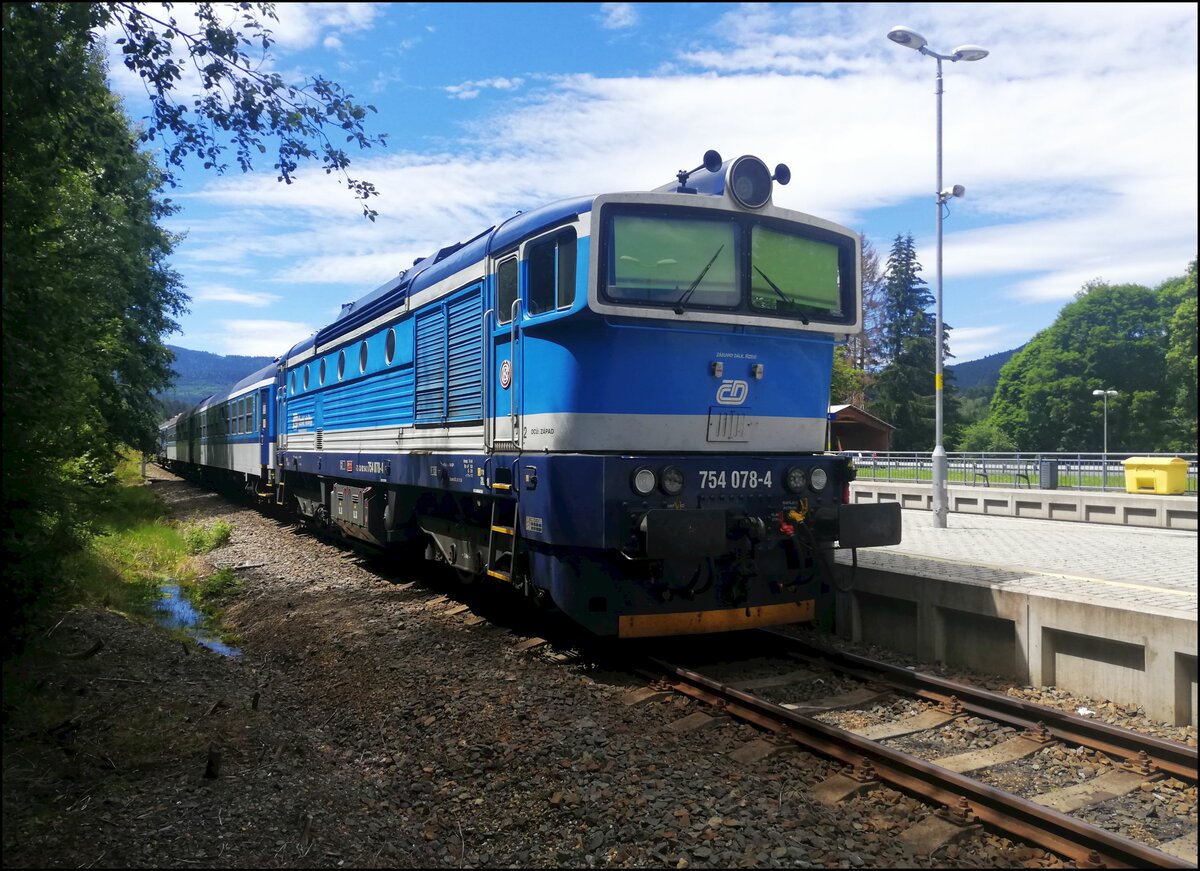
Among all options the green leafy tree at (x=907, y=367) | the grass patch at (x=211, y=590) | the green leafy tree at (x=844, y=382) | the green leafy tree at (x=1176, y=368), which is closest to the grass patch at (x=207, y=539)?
the grass patch at (x=211, y=590)

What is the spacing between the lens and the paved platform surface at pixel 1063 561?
6.67 metres

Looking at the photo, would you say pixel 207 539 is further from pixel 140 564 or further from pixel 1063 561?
pixel 1063 561

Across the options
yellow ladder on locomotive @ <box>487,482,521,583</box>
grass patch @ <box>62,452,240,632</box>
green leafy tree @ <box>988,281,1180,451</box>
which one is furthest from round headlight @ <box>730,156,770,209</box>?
green leafy tree @ <box>988,281,1180,451</box>

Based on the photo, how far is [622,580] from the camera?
6293 millimetres

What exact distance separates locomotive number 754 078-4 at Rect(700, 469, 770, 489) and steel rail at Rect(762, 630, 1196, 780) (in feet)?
5.17

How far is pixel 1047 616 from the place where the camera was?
620 centimetres

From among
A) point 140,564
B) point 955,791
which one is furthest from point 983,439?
point 955,791

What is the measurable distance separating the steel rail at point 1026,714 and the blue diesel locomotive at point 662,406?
25.7 inches

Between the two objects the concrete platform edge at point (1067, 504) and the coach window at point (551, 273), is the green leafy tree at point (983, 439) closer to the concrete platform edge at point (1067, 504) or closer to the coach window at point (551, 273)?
the concrete platform edge at point (1067, 504)

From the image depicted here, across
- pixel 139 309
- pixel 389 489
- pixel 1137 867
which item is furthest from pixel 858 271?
pixel 139 309

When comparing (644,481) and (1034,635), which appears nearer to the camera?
(644,481)

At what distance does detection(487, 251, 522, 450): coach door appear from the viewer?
6938 mm

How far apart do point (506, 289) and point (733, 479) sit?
101 inches

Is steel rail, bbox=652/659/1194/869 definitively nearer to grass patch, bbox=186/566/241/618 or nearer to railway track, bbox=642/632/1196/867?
railway track, bbox=642/632/1196/867
